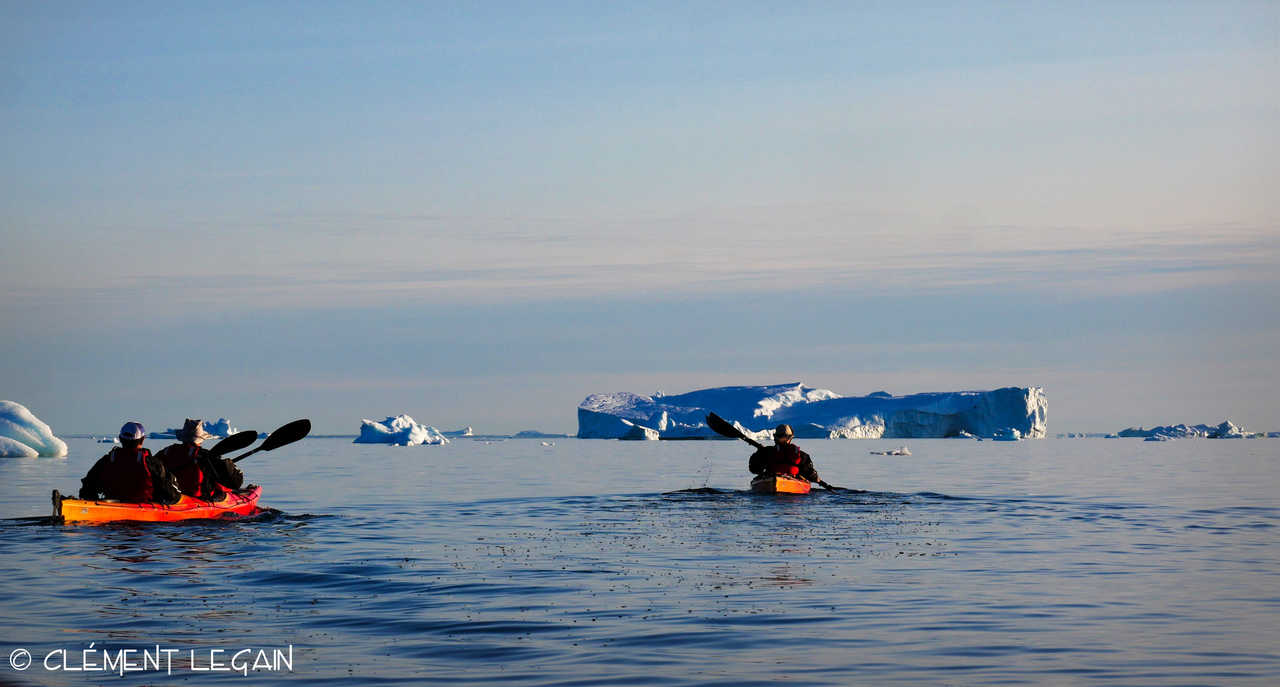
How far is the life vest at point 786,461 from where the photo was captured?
2686cm

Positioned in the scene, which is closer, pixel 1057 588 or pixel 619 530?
pixel 1057 588

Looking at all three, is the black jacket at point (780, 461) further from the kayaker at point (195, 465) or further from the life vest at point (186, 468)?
the life vest at point (186, 468)

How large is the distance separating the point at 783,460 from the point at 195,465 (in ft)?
41.5

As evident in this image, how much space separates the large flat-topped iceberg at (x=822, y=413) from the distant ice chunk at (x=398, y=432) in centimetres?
1954

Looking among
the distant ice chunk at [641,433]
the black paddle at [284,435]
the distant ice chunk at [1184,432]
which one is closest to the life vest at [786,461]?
the black paddle at [284,435]

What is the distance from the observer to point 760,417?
10800cm

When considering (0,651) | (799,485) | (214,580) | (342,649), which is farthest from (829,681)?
(799,485)

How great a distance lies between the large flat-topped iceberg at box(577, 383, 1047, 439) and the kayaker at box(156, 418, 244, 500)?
76397 millimetres

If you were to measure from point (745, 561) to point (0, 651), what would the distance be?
834 cm

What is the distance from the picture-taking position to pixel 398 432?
89438mm

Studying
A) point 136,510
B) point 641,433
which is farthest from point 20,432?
point 641,433

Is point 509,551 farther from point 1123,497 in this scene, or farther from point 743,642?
point 1123,497

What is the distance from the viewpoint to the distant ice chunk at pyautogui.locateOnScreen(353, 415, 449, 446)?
89312 millimetres

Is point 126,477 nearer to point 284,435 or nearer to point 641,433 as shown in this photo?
point 284,435
